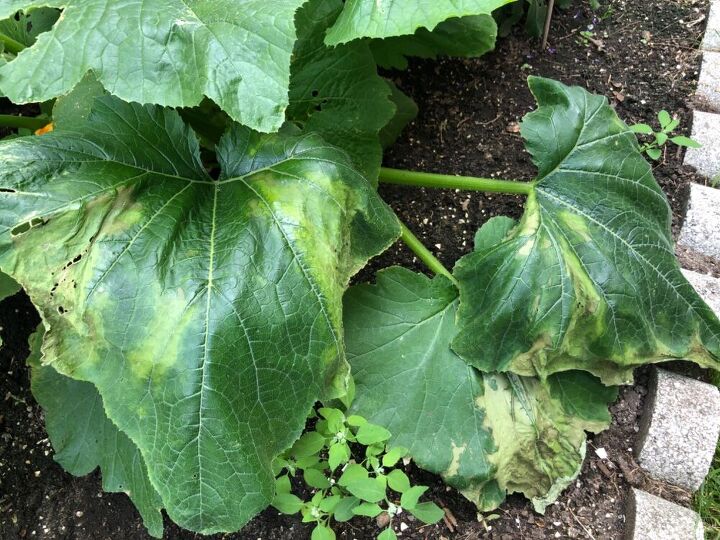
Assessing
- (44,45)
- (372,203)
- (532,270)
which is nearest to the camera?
(44,45)

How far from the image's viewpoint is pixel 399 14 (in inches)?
62.9

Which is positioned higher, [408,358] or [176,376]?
[176,376]

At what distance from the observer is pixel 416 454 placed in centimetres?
198

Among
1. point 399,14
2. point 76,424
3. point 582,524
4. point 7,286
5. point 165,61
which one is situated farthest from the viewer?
point 582,524

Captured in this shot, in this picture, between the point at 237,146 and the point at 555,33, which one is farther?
the point at 555,33

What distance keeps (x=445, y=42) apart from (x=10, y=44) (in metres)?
1.57

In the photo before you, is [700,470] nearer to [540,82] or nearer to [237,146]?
[540,82]

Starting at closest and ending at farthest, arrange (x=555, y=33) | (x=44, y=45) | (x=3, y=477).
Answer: (x=44, y=45)
(x=3, y=477)
(x=555, y=33)

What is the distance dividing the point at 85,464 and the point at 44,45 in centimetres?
126

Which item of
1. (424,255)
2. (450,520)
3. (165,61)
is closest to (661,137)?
(424,255)

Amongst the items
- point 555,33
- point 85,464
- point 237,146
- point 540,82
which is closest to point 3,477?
point 85,464

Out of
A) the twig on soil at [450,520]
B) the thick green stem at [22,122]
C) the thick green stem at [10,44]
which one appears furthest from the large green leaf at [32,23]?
the twig on soil at [450,520]

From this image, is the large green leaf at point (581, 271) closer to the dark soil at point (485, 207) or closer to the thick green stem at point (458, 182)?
the thick green stem at point (458, 182)

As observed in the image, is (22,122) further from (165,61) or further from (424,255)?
(424,255)
